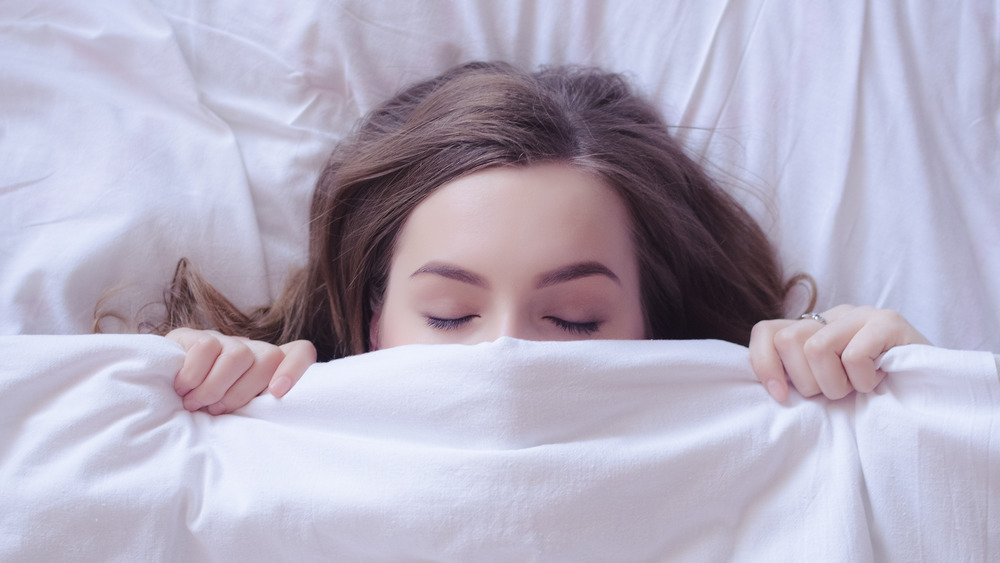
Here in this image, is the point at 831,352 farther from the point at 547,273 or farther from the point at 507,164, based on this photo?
the point at 507,164

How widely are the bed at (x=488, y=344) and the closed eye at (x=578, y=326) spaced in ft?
0.32

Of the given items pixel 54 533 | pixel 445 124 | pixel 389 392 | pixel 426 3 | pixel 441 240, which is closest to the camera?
pixel 54 533

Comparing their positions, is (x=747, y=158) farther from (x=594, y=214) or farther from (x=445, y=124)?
(x=445, y=124)

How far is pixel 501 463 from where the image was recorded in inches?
34.2

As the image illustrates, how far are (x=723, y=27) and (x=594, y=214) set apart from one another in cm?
54

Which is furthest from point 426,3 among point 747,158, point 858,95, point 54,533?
point 54,533

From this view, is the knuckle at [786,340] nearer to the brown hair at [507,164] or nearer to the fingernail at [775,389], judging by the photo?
the fingernail at [775,389]

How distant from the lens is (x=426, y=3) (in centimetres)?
142

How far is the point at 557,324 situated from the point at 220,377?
430mm

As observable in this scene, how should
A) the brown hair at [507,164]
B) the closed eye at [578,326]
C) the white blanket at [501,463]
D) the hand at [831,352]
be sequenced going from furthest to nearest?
1. the brown hair at [507,164]
2. the closed eye at [578,326]
3. the hand at [831,352]
4. the white blanket at [501,463]

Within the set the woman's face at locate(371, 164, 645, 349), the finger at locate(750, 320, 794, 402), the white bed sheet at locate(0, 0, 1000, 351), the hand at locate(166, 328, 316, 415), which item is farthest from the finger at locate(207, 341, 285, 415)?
the finger at locate(750, 320, 794, 402)

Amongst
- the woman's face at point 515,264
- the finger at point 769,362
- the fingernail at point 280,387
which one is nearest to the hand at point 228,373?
the fingernail at point 280,387

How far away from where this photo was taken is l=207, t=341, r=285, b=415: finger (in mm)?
1009

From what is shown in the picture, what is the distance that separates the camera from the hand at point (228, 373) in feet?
3.28
